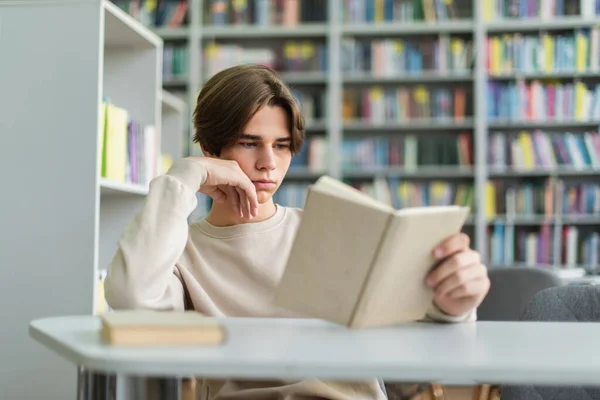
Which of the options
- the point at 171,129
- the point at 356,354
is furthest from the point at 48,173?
the point at 171,129

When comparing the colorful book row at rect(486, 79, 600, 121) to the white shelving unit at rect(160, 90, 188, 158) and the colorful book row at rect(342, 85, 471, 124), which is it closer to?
the colorful book row at rect(342, 85, 471, 124)

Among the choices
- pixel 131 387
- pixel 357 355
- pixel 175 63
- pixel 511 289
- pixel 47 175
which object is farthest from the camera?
pixel 175 63

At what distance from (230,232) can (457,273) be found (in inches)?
22.5

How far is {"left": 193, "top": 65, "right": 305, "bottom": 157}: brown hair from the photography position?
1491mm

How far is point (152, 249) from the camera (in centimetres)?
118

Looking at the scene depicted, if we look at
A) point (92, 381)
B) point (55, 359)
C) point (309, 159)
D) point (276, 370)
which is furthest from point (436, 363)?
point (309, 159)

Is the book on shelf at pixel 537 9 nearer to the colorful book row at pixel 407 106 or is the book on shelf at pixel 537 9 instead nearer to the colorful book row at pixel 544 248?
the colorful book row at pixel 407 106

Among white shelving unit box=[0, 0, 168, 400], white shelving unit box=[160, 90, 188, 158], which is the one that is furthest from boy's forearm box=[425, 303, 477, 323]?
white shelving unit box=[160, 90, 188, 158]

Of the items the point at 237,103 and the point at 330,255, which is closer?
the point at 330,255

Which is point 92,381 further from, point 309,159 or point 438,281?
point 309,159

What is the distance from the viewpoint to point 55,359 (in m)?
2.32

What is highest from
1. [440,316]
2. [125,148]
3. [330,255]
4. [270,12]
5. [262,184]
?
[270,12]

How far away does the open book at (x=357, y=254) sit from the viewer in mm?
993

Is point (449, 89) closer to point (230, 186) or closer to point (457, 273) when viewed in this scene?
point (230, 186)
